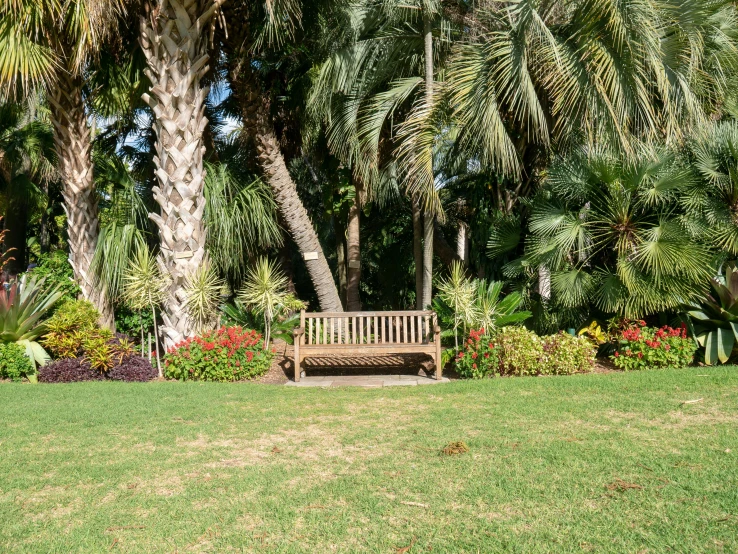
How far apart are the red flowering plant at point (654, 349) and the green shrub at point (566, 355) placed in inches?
17.6

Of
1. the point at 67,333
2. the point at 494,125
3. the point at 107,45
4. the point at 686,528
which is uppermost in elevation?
the point at 107,45

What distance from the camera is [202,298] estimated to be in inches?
346

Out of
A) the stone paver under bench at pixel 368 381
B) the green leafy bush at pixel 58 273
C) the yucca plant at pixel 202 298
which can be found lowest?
the stone paver under bench at pixel 368 381

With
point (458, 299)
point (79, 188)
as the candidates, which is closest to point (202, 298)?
point (79, 188)

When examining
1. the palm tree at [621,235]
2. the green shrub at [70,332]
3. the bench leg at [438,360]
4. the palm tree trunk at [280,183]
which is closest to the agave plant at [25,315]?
the green shrub at [70,332]

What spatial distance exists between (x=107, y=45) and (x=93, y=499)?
26.7 feet

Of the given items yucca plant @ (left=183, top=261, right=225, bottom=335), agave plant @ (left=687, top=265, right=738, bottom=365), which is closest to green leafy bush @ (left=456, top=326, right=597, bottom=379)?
agave plant @ (left=687, top=265, right=738, bottom=365)

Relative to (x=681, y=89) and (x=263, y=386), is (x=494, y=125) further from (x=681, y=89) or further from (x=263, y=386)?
(x=263, y=386)

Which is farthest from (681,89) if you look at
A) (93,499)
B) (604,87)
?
(93,499)

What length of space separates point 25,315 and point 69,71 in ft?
11.6

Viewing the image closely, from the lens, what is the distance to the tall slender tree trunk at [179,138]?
8.76m

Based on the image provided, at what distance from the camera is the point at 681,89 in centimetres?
869

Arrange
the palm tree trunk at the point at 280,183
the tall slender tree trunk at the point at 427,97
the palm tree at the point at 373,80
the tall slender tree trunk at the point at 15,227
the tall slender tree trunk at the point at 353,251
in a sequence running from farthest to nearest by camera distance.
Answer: the tall slender tree trunk at the point at 15,227 → the tall slender tree trunk at the point at 353,251 → the palm tree trunk at the point at 280,183 → the palm tree at the point at 373,80 → the tall slender tree trunk at the point at 427,97

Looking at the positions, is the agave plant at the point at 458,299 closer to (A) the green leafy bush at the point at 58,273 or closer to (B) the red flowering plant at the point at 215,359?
(B) the red flowering plant at the point at 215,359
